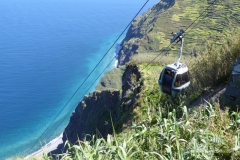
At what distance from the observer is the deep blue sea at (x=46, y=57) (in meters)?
54.8

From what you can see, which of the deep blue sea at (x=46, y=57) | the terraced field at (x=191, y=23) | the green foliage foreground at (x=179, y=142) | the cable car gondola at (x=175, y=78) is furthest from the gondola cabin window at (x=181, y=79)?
the terraced field at (x=191, y=23)

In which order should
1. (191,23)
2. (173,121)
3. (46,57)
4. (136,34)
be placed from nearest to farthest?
1. (173,121)
2. (191,23)
3. (46,57)
4. (136,34)

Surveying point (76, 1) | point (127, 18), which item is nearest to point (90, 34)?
point (127, 18)

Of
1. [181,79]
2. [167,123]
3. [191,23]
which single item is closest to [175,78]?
[181,79]

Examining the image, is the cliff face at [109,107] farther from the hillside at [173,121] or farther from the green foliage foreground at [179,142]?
the green foliage foreground at [179,142]

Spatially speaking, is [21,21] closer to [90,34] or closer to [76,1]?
[90,34]

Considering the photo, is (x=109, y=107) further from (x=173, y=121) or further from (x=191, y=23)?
(x=191, y=23)

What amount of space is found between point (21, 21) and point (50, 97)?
52374mm

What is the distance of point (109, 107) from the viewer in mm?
23078

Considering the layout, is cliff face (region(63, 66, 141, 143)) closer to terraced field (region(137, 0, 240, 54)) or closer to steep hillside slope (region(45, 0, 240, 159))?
steep hillside slope (region(45, 0, 240, 159))

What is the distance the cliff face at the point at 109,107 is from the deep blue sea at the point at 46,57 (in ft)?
28.4

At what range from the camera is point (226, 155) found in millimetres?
3195

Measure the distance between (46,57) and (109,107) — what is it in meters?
60.3

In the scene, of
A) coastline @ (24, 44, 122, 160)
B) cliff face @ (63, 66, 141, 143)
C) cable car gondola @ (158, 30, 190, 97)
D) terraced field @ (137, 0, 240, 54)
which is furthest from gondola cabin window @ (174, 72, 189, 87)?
terraced field @ (137, 0, 240, 54)
